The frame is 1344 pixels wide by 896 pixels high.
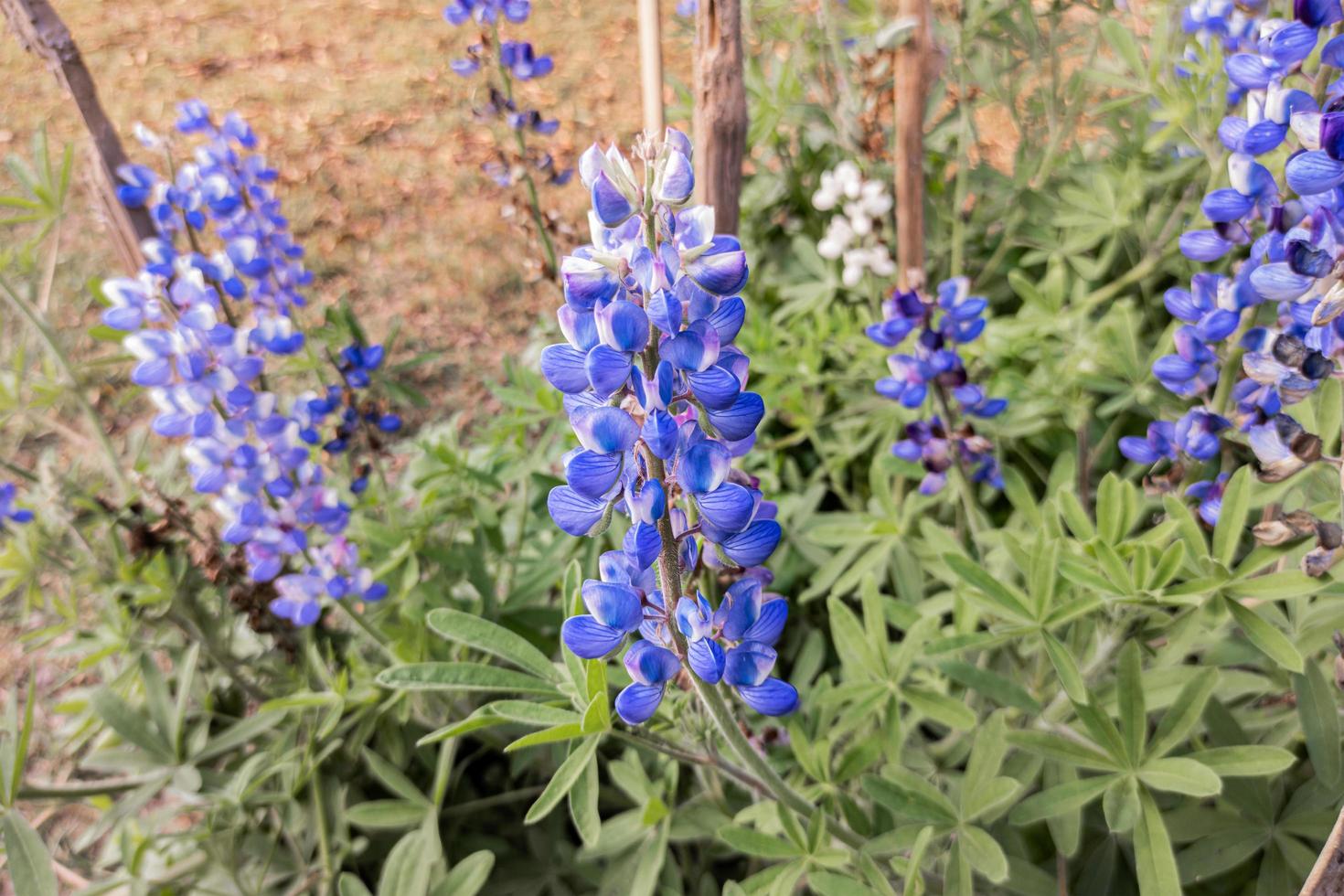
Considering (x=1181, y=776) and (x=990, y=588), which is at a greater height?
(x=990, y=588)

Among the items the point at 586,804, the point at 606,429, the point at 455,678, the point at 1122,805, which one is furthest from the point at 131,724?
the point at 1122,805

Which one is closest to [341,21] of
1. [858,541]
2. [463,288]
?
[463,288]

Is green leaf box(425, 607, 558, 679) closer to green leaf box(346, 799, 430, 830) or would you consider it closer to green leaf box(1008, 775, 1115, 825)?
green leaf box(346, 799, 430, 830)

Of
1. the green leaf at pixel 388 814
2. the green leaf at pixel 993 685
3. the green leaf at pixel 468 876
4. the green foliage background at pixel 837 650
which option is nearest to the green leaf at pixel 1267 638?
the green foliage background at pixel 837 650

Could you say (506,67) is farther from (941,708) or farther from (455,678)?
(941,708)

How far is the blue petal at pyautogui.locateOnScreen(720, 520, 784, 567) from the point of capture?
0.92 meters

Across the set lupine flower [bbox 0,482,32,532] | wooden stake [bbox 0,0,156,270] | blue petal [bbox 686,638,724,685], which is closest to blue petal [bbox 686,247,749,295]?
blue petal [bbox 686,638,724,685]

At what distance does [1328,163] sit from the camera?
0.95 metres

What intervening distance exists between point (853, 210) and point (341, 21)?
472cm

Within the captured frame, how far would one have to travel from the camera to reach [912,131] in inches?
75.3

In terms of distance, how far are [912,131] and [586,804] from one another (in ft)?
4.69

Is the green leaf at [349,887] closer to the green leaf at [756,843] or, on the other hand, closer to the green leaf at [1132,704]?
the green leaf at [756,843]

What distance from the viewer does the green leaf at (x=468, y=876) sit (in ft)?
5.00

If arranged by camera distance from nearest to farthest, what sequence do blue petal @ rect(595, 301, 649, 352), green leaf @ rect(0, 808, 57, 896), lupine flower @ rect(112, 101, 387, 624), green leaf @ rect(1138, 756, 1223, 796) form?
blue petal @ rect(595, 301, 649, 352) → green leaf @ rect(1138, 756, 1223, 796) → green leaf @ rect(0, 808, 57, 896) → lupine flower @ rect(112, 101, 387, 624)
